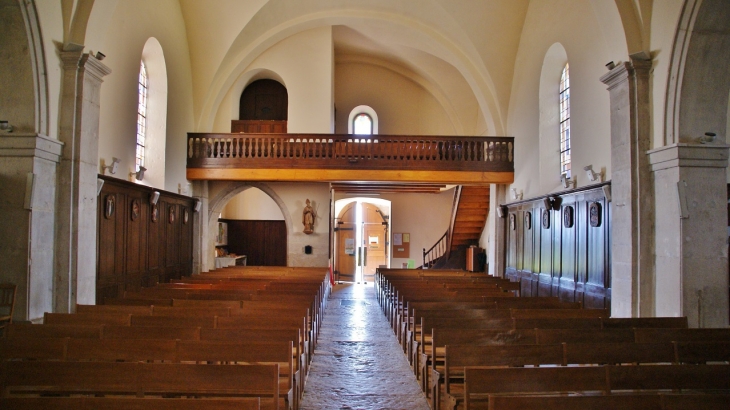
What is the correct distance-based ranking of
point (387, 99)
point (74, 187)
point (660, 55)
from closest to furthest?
point (660, 55) < point (74, 187) < point (387, 99)

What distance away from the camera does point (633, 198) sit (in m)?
6.81

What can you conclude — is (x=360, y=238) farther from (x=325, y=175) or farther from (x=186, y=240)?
(x=186, y=240)

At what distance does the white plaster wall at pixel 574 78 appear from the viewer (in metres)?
8.54

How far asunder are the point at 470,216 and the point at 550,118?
21.5 feet

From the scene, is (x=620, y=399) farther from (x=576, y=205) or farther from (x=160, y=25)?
(x=160, y=25)

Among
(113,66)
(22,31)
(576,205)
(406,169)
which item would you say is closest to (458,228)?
(406,169)

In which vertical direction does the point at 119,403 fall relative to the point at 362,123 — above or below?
below

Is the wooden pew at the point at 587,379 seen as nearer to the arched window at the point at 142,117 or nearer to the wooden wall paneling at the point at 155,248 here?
the wooden wall paneling at the point at 155,248

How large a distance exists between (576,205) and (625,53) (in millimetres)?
3411

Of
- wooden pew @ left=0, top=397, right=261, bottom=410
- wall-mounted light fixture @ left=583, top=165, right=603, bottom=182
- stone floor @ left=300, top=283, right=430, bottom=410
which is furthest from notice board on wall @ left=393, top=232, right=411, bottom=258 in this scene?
wooden pew @ left=0, top=397, right=261, bottom=410

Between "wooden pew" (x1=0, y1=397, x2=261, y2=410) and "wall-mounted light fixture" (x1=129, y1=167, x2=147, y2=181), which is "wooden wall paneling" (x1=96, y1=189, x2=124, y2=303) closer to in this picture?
"wall-mounted light fixture" (x1=129, y1=167, x2=147, y2=181)

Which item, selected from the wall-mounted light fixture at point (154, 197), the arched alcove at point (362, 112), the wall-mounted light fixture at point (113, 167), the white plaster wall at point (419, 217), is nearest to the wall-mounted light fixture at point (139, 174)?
the wall-mounted light fixture at point (154, 197)

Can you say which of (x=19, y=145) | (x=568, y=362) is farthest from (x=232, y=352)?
(x=19, y=145)

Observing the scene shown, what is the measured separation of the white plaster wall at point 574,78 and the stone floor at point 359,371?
16.0ft
